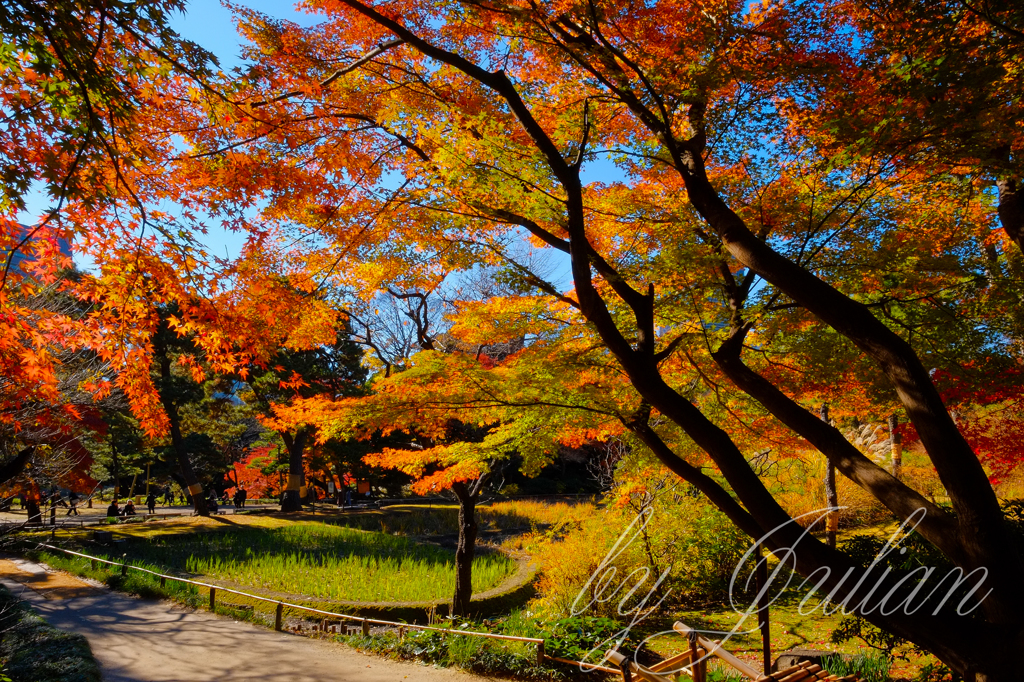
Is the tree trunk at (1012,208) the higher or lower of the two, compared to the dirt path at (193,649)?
higher

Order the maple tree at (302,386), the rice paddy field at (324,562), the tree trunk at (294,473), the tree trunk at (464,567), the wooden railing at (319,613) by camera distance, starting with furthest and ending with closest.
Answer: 1. the tree trunk at (294,473)
2. the maple tree at (302,386)
3. the rice paddy field at (324,562)
4. the tree trunk at (464,567)
5. the wooden railing at (319,613)

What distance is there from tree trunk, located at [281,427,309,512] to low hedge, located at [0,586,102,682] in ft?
49.5

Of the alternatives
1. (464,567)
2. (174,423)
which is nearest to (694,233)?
(464,567)

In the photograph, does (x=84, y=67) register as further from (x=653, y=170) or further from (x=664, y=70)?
(x=653, y=170)

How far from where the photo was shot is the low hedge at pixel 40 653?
527cm

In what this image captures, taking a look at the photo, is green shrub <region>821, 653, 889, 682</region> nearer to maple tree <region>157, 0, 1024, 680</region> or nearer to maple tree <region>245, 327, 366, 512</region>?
maple tree <region>157, 0, 1024, 680</region>

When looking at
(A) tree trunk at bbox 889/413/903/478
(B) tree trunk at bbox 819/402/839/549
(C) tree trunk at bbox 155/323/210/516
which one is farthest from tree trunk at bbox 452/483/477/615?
(C) tree trunk at bbox 155/323/210/516

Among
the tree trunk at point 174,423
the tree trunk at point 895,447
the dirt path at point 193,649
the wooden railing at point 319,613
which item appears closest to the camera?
the dirt path at point 193,649

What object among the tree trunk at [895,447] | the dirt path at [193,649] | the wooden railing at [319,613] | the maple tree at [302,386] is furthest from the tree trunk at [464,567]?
the maple tree at [302,386]

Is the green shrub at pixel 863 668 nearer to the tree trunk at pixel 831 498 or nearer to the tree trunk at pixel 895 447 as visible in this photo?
the tree trunk at pixel 831 498

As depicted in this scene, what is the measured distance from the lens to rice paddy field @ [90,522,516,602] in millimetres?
10695

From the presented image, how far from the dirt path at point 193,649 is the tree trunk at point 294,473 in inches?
485

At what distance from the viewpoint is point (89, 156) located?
142 inches

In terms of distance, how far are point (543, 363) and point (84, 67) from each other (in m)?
4.09
